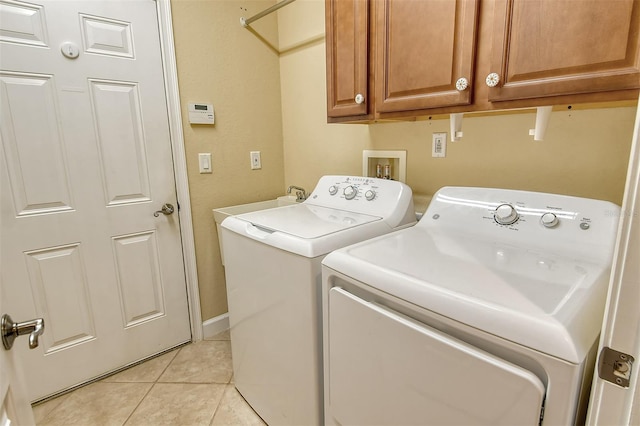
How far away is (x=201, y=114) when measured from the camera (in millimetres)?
1985

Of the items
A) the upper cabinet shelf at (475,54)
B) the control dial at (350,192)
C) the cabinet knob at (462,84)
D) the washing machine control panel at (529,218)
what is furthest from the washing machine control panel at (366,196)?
the cabinet knob at (462,84)

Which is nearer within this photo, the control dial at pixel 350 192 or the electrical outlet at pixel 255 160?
the control dial at pixel 350 192

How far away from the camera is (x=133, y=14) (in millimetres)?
1709

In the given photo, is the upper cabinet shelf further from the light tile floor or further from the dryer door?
the light tile floor

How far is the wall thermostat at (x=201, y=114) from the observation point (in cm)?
195

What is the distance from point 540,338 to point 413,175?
1.14m

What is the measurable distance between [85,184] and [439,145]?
1.78 meters

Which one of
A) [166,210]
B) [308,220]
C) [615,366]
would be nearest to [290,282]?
[308,220]

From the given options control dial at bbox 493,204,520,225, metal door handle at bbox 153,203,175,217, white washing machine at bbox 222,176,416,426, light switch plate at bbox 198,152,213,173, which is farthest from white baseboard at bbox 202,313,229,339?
control dial at bbox 493,204,520,225

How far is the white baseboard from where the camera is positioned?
7.26ft

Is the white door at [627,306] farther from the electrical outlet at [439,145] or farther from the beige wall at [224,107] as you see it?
the beige wall at [224,107]

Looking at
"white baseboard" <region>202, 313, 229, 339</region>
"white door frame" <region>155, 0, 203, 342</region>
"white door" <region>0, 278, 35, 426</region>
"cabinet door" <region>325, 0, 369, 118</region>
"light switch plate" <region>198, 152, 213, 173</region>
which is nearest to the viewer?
"white door" <region>0, 278, 35, 426</region>

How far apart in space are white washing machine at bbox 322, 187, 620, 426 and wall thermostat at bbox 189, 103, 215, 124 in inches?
54.6

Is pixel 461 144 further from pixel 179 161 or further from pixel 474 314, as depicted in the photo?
pixel 179 161
